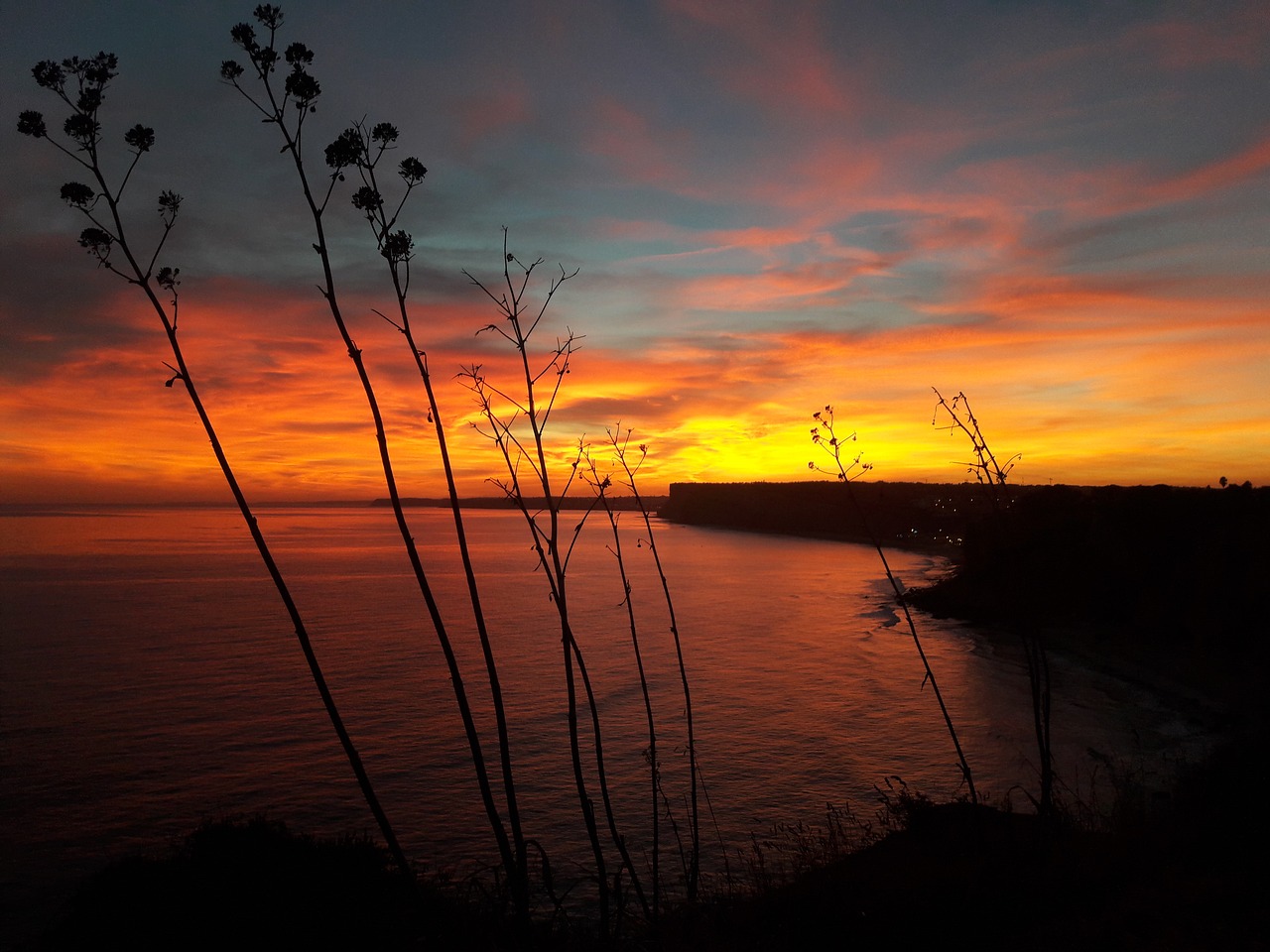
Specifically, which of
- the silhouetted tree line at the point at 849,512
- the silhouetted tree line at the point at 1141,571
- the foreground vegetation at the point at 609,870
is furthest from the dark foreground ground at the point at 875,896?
the silhouetted tree line at the point at 849,512

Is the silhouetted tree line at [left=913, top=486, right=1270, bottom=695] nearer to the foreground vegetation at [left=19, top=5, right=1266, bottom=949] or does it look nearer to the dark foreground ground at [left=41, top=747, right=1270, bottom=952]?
the foreground vegetation at [left=19, top=5, right=1266, bottom=949]

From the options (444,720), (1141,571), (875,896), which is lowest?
(444,720)

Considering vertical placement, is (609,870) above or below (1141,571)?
below

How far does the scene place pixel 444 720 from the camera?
2192 centimetres

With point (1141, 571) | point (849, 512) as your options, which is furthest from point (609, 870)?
point (849, 512)

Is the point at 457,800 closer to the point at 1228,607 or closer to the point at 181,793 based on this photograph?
the point at 181,793

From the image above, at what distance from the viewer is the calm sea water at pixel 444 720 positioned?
14305 mm

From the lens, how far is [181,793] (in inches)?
615

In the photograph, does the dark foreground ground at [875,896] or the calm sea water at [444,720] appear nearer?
the dark foreground ground at [875,896]

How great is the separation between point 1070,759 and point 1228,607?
52.4 feet

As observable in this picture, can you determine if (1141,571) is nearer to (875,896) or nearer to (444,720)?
(444,720)

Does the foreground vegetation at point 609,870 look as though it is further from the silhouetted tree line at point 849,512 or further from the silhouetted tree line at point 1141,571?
the silhouetted tree line at point 849,512

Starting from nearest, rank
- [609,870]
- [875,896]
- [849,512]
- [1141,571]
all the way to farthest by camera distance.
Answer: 1. [875,896]
2. [609,870]
3. [1141,571]
4. [849,512]

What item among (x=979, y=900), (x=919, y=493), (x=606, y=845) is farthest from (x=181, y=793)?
(x=919, y=493)
